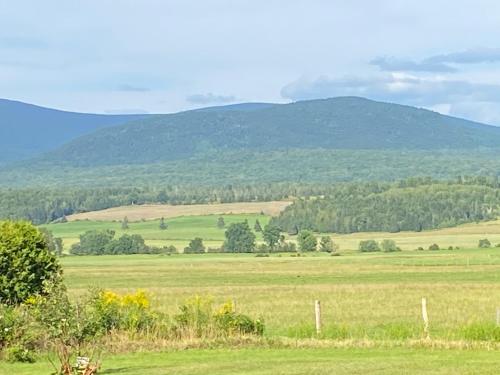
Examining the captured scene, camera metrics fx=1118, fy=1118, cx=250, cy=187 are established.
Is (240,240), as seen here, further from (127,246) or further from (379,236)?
(379,236)

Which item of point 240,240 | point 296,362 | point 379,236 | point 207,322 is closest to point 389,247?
point 240,240

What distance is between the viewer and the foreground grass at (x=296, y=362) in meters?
24.7

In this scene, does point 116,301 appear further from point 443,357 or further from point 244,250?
point 244,250

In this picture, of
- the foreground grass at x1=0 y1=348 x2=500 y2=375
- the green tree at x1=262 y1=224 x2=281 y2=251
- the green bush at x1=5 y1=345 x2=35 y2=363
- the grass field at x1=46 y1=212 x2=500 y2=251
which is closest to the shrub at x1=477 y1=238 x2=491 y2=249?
the grass field at x1=46 y1=212 x2=500 y2=251

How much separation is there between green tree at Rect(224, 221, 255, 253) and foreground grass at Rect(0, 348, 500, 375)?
11989cm

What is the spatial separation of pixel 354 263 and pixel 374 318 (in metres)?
60.6


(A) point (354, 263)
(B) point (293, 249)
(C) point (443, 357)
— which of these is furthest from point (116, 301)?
(B) point (293, 249)

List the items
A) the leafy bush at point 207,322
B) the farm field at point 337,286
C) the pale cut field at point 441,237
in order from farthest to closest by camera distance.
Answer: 1. the pale cut field at point 441,237
2. the farm field at point 337,286
3. the leafy bush at point 207,322

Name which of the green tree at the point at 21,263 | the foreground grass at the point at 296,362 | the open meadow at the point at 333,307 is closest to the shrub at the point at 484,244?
the open meadow at the point at 333,307

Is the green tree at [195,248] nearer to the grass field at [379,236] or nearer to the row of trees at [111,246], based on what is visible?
the row of trees at [111,246]

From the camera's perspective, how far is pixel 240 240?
503ft

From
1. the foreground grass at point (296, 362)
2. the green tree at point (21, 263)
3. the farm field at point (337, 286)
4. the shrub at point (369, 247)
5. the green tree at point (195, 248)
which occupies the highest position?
the green tree at point (21, 263)

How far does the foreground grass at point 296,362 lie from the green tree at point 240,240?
393 ft

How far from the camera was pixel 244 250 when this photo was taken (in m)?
150
